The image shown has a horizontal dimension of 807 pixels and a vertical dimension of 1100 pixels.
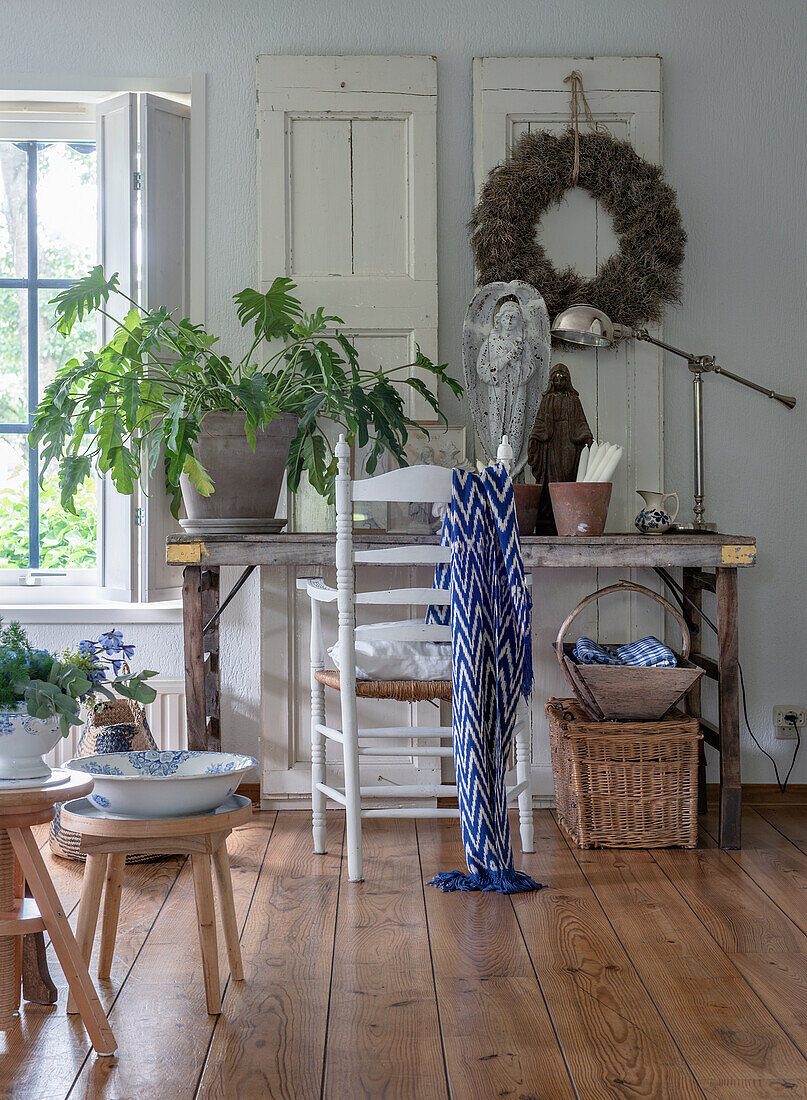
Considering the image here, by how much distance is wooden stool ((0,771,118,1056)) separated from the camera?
155cm

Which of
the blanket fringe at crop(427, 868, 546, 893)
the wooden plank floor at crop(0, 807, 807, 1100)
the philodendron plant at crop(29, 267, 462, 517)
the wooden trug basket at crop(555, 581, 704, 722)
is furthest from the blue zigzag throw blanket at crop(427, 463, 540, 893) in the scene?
the philodendron plant at crop(29, 267, 462, 517)

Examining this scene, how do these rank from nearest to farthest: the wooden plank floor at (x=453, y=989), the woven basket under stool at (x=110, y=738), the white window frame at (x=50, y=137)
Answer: the wooden plank floor at (x=453, y=989) → the woven basket under stool at (x=110, y=738) → the white window frame at (x=50, y=137)

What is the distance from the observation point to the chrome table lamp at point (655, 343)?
9.84ft

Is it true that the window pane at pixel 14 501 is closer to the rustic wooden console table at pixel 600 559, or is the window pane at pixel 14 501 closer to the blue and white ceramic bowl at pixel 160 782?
the rustic wooden console table at pixel 600 559

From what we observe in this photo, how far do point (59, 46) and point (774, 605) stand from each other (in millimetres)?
2823

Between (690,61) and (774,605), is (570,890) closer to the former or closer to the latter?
(774,605)

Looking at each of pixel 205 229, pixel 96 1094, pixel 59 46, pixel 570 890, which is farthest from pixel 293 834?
pixel 59 46

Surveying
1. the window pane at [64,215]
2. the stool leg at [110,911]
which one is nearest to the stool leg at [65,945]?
the stool leg at [110,911]

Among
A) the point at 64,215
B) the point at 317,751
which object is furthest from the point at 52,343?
the point at 317,751

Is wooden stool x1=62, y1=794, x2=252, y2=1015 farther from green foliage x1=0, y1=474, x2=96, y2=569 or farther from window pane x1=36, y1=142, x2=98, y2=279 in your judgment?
window pane x1=36, y1=142, x2=98, y2=279

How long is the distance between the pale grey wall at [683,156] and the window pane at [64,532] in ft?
1.40

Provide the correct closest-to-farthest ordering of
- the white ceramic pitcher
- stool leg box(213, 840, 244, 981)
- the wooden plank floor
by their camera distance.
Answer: the wooden plank floor, stool leg box(213, 840, 244, 981), the white ceramic pitcher

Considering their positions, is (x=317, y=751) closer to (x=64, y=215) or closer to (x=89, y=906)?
(x=89, y=906)

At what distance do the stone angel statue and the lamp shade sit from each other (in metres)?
0.06
